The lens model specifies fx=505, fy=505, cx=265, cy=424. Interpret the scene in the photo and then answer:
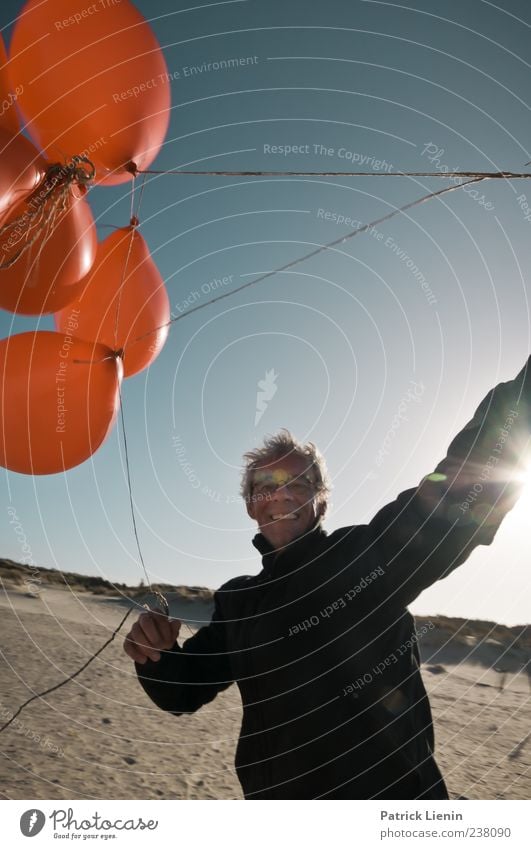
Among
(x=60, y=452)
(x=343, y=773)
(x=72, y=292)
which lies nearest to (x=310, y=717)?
(x=343, y=773)

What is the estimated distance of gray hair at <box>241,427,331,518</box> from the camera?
2.23 meters

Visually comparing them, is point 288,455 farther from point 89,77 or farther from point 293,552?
point 89,77

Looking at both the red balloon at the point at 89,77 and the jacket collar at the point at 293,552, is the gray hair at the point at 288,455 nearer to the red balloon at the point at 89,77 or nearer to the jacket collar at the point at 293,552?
the jacket collar at the point at 293,552

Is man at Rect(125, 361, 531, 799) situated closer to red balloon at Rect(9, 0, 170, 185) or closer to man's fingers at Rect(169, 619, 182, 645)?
man's fingers at Rect(169, 619, 182, 645)

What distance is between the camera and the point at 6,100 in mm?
2082

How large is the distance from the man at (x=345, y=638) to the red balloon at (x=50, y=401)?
0.88 metres

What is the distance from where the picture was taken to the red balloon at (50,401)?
2.20 meters

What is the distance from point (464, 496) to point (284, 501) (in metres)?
0.81

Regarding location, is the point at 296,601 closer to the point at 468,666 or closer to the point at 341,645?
the point at 341,645

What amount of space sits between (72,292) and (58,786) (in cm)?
413

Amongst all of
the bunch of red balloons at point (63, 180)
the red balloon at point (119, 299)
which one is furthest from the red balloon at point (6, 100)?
the red balloon at point (119, 299)

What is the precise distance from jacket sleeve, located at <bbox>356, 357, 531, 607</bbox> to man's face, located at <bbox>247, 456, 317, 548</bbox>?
1.78 feet

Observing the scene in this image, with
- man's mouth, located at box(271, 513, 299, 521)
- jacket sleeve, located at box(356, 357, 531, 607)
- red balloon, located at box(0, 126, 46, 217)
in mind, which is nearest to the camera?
jacket sleeve, located at box(356, 357, 531, 607)

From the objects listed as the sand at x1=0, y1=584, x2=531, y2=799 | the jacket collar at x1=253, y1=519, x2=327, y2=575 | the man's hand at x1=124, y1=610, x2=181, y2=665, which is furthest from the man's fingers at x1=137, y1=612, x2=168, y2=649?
the sand at x1=0, y1=584, x2=531, y2=799
